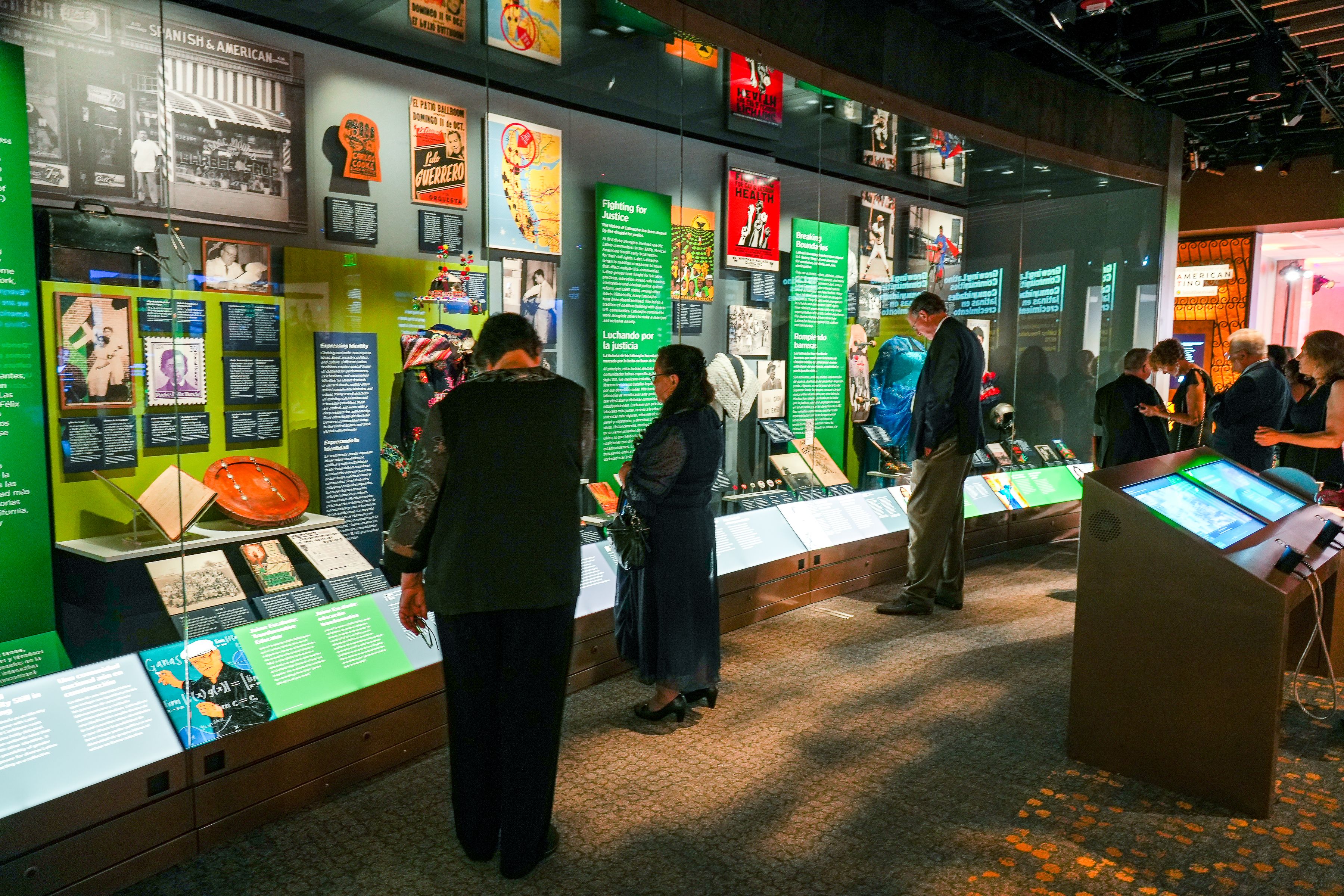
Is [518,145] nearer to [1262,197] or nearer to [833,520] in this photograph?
[833,520]

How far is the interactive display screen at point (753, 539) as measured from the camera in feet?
15.0

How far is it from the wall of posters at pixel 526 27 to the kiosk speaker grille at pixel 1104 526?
312 centimetres

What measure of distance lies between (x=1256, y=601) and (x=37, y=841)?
3345mm

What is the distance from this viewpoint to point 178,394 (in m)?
2.72

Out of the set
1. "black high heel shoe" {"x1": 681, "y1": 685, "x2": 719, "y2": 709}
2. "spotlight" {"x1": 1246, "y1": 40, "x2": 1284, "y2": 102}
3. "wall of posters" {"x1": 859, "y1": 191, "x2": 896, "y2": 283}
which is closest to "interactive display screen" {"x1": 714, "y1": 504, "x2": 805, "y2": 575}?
"black high heel shoe" {"x1": 681, "y1": 685, "x2": 719, "y2": 709}

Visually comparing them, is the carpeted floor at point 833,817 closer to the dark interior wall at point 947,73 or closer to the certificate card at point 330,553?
the certificate card at point 330,553

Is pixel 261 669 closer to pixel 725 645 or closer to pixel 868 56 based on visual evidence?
pixel 725 645

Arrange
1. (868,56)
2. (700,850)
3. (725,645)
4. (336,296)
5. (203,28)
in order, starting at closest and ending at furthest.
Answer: (700,850), (203,28), (336,296), (725,645), (868,56)

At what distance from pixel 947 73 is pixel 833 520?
10.9 feet

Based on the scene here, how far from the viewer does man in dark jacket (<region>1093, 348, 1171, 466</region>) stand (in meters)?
5.36

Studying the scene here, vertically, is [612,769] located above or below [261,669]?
below

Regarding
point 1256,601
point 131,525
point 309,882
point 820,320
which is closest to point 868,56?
point 820,320

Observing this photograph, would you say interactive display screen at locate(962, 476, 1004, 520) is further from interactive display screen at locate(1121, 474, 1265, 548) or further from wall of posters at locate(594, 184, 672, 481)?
interactive display screen at locate(1121, 474, 1265, 548)

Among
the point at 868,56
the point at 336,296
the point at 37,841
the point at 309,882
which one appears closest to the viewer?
the point at 37,841
